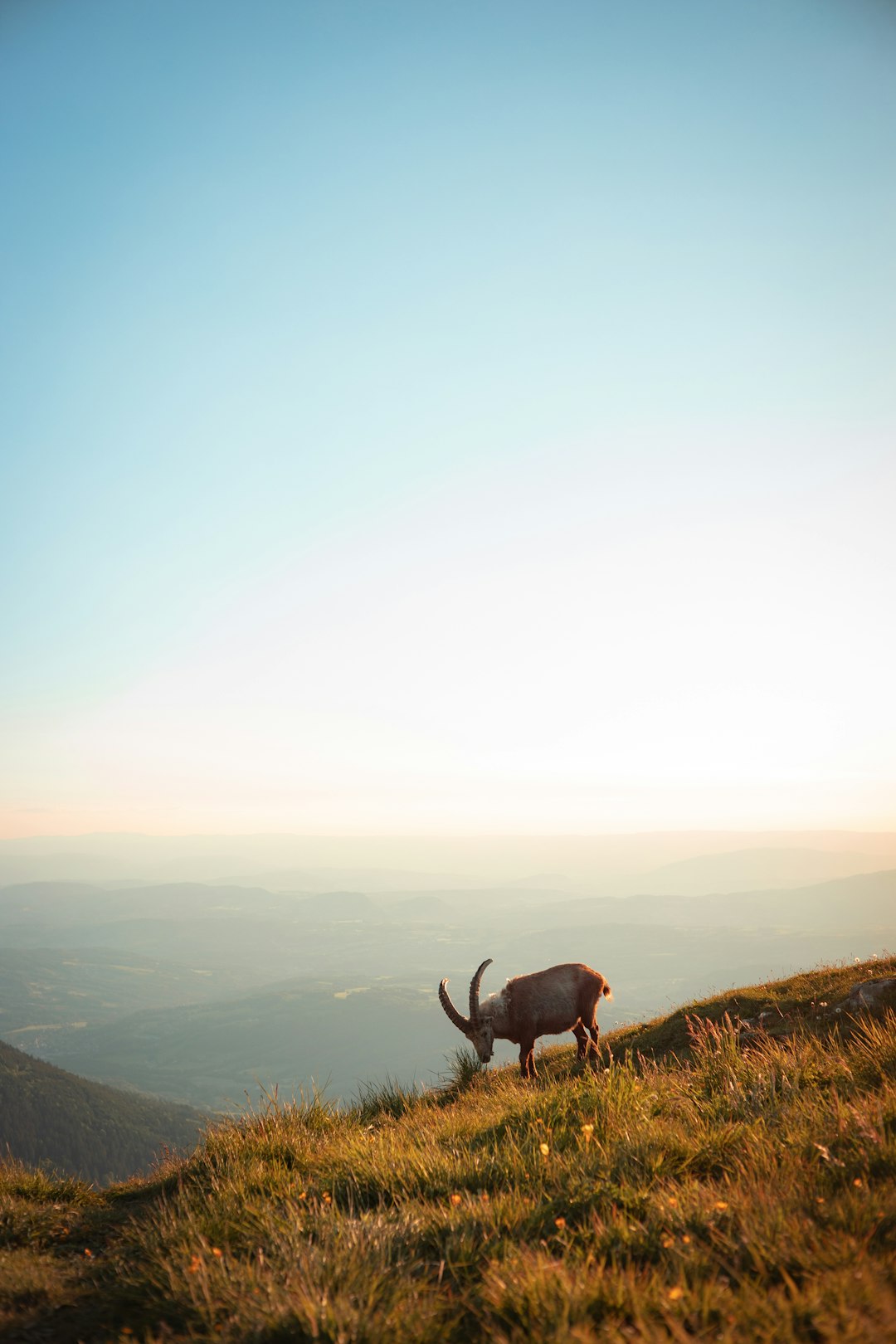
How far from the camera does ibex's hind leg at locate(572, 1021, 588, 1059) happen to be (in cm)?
1537

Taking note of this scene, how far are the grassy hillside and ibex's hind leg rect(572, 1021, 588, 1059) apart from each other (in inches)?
285

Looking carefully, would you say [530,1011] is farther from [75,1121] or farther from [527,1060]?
[75,1121]

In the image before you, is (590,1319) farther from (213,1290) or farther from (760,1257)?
→ (213,1290)

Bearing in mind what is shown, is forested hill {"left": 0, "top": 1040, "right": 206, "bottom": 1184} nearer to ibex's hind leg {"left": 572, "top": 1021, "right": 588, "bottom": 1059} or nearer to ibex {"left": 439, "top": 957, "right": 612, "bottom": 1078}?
ibex's hind leg {"left": 572, "top": 1021, "right": 588, "bottom": 1059}

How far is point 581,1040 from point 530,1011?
6.35 ft

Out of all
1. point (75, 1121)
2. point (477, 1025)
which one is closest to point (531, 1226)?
point (477, 1025)

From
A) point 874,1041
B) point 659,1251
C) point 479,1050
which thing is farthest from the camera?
point 479,1050

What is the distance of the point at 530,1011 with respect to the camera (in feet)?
48.7

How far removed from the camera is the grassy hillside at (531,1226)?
3.64 m

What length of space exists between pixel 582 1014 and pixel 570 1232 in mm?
11732

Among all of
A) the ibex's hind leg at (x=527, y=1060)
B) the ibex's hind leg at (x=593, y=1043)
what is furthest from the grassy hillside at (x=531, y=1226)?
the ibex's hind leg at (x=593, y=1043)

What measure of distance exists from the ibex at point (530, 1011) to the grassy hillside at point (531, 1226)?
21.1ft

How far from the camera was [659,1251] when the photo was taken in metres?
4.28

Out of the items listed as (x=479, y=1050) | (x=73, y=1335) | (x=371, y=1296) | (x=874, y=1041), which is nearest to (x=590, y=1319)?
(x=371, y=1296)
